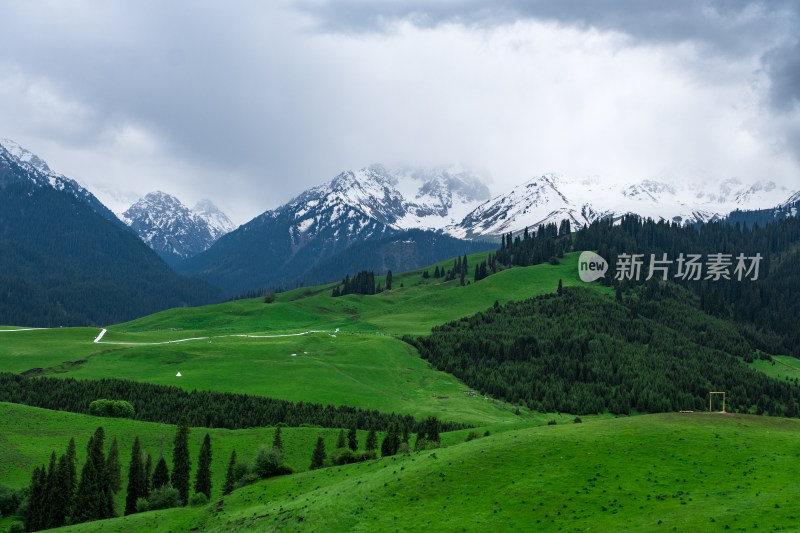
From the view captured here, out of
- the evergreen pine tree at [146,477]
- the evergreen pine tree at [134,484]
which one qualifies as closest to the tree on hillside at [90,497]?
the evergreen pine tree at [134,484]

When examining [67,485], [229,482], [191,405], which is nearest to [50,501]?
[67,485]

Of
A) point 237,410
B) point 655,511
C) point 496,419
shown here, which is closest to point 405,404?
point 496,419

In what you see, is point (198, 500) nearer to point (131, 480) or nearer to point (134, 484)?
point (134, 484)

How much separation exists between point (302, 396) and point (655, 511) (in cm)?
13702

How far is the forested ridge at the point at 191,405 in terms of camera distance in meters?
152

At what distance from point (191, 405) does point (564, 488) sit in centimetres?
12116

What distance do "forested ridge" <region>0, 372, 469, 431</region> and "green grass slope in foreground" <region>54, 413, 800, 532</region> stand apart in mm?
66231

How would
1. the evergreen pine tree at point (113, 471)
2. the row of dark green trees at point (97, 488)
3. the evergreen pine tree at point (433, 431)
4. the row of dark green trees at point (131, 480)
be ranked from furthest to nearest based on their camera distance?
1. the evergreen pine tree at point (433, 431)
2. the evergreen pine tree at point (113, 471)
3. the row of dark green trees at point (131, 480)
4. the row of dark green trees at point (97, 488)

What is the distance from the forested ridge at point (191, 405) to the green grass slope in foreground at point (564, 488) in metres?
66.2

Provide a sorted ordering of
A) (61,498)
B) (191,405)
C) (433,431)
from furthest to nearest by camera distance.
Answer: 1. (191,405)
2. (433,431)
3. (61,498)

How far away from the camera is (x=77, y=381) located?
177m

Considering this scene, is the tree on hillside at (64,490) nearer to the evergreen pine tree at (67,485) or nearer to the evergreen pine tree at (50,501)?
the evergreen pine tree at (67,485)

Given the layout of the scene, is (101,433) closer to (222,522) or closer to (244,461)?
(244,461)

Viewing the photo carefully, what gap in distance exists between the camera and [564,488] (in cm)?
6481
